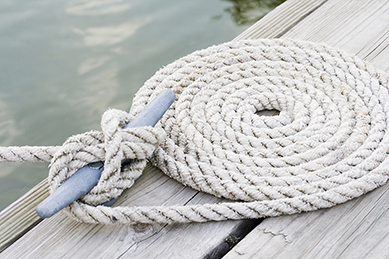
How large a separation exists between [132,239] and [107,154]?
262mm

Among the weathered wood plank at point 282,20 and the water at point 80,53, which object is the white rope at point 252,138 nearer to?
the weathered wood plank at point 282,20

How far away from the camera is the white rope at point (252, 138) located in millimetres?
1090

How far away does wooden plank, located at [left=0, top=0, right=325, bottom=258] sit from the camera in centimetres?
107

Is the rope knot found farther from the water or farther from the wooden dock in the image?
the water

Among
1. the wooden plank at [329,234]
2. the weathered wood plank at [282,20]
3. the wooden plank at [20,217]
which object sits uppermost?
the weathered wood plank at [282,20]

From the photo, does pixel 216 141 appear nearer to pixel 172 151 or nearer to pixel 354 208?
pixel 172 151

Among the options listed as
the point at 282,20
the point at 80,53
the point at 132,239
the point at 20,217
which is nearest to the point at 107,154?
the point at 132,239

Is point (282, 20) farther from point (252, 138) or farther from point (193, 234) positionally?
point (193, 234)

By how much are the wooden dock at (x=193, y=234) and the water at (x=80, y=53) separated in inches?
31.5

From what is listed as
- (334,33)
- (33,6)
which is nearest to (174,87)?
(334,33)

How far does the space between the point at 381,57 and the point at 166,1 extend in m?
1.96

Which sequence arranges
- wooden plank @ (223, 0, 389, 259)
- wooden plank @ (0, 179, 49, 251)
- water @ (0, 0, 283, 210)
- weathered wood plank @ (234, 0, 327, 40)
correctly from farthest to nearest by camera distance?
water @ (0, 0, 283, 210) < weathered wood plank @ (234, 0, 327, 40) < wooden plank @ (0, 179, 49, 251) < wooden plank @ (223, 0, 389, 259)

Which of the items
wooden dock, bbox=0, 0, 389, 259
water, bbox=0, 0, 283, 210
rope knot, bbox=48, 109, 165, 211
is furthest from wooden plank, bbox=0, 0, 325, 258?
water, bbox=0, 0, 283, 210

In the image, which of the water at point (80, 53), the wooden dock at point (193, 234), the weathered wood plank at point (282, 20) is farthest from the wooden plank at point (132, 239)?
the weathered wood plank at point (282, 20)
